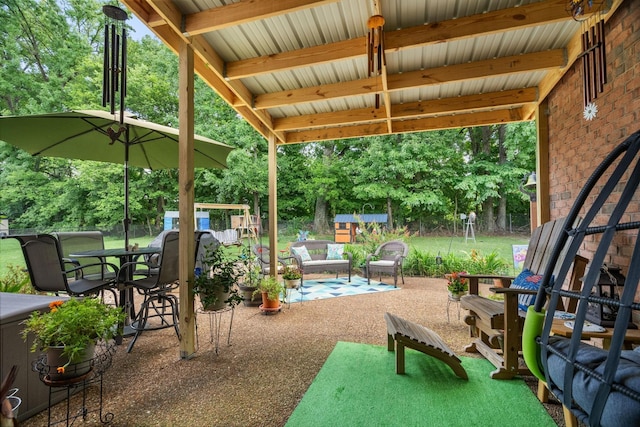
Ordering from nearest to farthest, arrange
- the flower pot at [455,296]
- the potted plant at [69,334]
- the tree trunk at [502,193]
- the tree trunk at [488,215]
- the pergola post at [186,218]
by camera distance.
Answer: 1. the potted plant at [69,334]
2. the pergola post at [186,218]
3. the flower pot at [455,296]
4. the tree trunk at [502,193]
5. the tree trunk at [488,215]

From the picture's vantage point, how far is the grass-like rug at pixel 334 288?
15.3 ft

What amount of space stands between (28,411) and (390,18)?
12.1ft

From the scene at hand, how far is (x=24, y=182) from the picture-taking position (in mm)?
10031

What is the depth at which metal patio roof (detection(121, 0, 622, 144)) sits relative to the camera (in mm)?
2393

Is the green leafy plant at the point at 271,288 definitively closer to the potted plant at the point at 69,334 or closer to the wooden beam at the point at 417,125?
the potted plant at the point at 69,334

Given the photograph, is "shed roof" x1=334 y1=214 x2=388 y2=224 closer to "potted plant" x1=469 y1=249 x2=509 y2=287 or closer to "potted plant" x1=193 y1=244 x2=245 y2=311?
"potted plant" x1=469 y1=249 x2=509 y2=287

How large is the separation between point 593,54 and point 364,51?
1725 mm

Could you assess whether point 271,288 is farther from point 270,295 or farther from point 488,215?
point 488,215

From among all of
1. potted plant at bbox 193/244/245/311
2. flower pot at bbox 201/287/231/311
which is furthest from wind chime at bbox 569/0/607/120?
flower pot at bbox 201/287/231/311

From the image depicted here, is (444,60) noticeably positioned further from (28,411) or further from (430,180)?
(430,180)

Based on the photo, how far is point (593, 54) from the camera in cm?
224

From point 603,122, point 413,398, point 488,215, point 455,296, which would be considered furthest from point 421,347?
point 488,215

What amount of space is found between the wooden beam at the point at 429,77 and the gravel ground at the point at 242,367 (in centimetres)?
264

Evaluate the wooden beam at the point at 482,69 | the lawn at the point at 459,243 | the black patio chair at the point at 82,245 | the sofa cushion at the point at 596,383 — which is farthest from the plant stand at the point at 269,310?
the lawn at the point at 459,243
